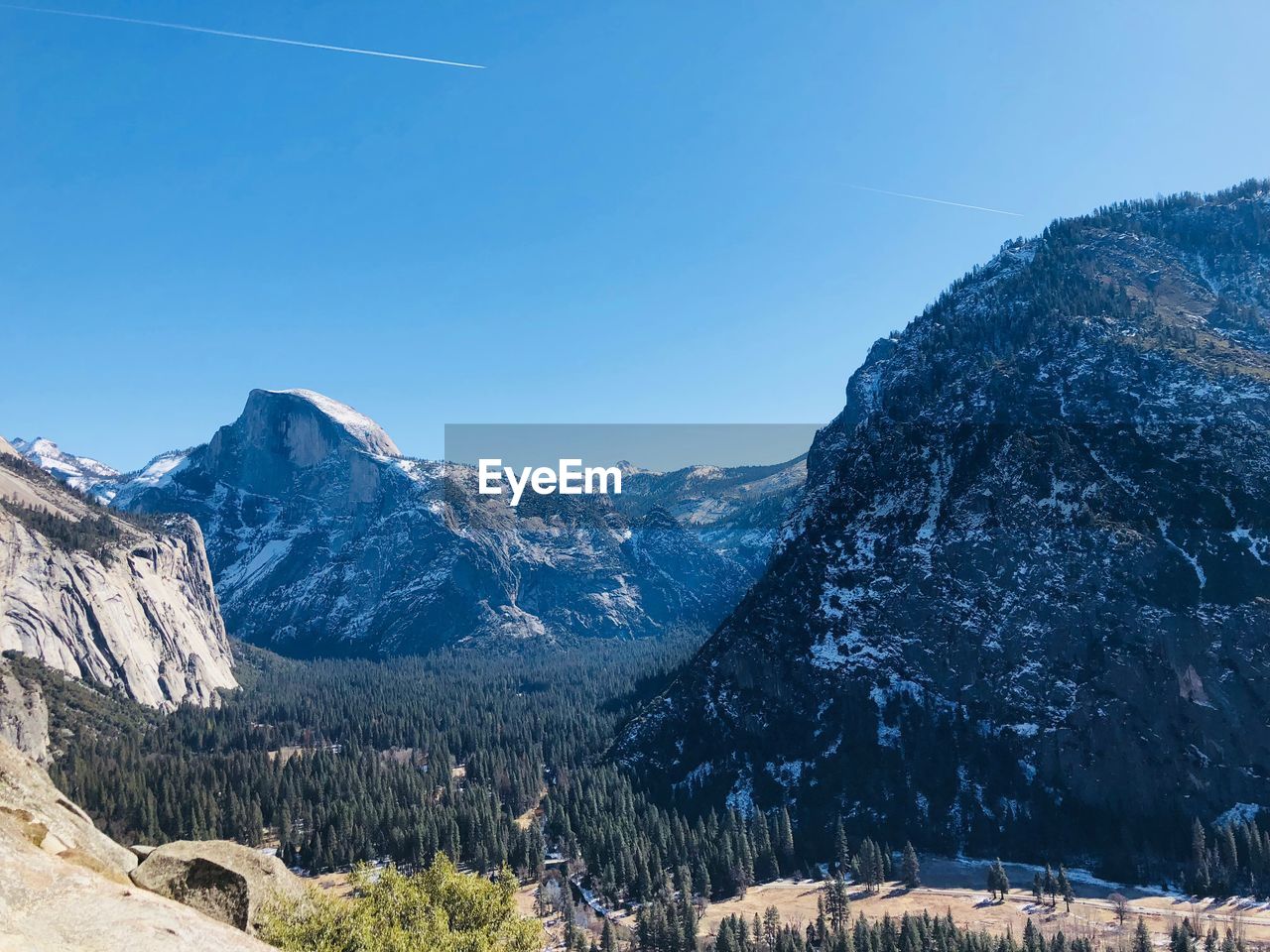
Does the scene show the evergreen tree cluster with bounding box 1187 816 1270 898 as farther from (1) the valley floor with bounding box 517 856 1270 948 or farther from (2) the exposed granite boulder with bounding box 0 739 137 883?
(2) the exposed granite boulder with bounding box 0 739 137 883

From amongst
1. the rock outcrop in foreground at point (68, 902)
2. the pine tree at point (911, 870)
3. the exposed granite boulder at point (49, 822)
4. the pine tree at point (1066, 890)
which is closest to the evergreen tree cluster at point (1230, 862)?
the pine tree at point (1066, 890)

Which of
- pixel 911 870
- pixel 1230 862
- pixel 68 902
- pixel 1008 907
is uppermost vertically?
pixel 68 902

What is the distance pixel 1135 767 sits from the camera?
15912 centimetres

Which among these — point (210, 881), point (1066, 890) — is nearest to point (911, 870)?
point (1066, 890)

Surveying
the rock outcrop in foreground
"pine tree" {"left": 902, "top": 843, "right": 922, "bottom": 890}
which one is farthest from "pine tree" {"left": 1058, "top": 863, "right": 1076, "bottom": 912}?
the rock outcrop in foreground

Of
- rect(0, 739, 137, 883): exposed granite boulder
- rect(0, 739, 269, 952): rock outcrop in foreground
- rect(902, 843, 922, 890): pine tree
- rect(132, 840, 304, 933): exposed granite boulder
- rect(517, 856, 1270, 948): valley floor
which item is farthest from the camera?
rect(902, 843, 922, 890): pine tree

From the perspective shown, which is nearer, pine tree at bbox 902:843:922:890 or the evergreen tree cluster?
the evergreen tree cluster

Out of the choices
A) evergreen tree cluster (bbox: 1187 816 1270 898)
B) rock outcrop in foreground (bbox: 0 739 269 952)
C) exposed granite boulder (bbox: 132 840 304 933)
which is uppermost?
rock outcrop in foreground (bbox: 0 739 269 952)

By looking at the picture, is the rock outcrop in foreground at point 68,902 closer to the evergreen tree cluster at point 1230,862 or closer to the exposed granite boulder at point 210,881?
the exposed granite boulder at point 210,881

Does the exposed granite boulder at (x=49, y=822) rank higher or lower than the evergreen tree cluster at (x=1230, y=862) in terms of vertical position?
higher

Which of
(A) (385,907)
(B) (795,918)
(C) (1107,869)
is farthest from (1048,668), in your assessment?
(A) (385,907)

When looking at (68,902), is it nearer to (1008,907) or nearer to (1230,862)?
(1008,907)

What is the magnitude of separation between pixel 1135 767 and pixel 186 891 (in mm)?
177586

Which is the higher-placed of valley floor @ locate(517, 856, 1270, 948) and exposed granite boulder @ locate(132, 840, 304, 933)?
exposed granite boulder @ locate(132, 840, 304, 933)
